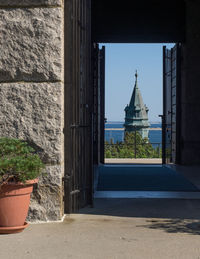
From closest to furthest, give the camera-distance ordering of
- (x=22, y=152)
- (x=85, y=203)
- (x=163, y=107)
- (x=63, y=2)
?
(x=22, y=152)
(x=63, y=2)
(x=85, y=203)
(x=163, y=107)

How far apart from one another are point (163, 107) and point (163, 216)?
7660 millimetres

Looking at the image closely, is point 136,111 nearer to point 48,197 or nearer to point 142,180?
point 142,180

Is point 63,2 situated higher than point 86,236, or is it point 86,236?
point 63,2

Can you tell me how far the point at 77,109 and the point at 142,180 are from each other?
369 cm

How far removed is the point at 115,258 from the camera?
13.3 feet

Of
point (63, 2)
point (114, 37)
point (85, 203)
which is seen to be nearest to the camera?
point (63, 2)

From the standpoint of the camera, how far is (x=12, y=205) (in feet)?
16.1

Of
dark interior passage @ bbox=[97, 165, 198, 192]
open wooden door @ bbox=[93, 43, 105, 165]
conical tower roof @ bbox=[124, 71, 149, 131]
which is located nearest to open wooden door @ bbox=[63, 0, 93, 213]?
dark interior passage @ bbox=[97, 165, 198, 192]

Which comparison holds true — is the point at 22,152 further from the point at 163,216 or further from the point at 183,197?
the point at 183,197

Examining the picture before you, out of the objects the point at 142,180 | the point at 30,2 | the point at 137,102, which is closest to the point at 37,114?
the point at 30,2

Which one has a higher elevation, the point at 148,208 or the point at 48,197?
the point at 48,197

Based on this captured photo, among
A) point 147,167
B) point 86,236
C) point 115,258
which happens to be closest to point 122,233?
point 86,236

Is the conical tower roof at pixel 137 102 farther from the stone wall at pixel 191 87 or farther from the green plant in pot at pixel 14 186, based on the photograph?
the green plant in pot at pixel 14 186

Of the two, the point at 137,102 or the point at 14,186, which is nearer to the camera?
the point at 14,186
